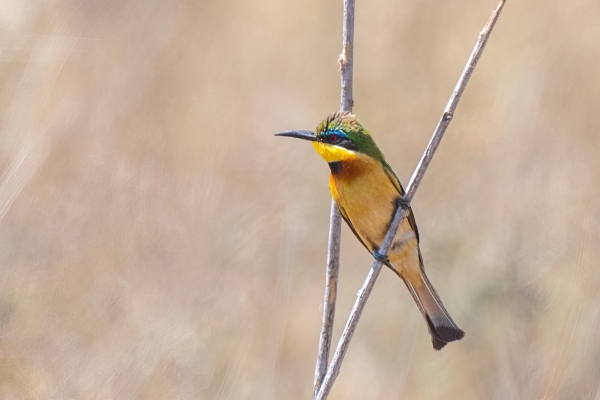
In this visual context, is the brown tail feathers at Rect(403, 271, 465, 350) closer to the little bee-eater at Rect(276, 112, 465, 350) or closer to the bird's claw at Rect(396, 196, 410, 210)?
the little bee-eater at Rect(276, 112, 465, 350)

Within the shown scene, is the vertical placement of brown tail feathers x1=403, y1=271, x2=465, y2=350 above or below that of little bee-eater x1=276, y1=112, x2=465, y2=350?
below

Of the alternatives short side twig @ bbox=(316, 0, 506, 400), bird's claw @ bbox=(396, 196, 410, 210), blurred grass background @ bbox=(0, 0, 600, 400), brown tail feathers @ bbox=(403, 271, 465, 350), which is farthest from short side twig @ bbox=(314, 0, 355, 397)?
blurred grass background @ bbox=(0, 0, 600, 400)

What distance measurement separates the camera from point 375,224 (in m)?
2.28

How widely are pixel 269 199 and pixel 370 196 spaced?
1.02 metres

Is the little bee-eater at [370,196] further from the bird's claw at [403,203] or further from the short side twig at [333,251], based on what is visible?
the short side twig at [333,251]

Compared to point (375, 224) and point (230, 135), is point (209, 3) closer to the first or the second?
point (230, 135)

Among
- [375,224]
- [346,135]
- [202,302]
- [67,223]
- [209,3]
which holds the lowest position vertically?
[202,302]

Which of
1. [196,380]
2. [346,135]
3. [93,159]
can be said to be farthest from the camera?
[93,159]

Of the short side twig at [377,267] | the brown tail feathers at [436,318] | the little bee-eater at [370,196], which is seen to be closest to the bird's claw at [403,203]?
the little bee-eater at [370,196]

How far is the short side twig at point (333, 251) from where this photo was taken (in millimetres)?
1779

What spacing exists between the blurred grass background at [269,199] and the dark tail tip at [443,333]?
0.57 meters

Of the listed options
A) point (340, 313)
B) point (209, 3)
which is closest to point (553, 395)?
point (340, 313)

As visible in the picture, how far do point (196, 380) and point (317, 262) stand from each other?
2.43 feet

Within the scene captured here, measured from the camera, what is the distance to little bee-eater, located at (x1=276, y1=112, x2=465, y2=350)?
2.15 meters
